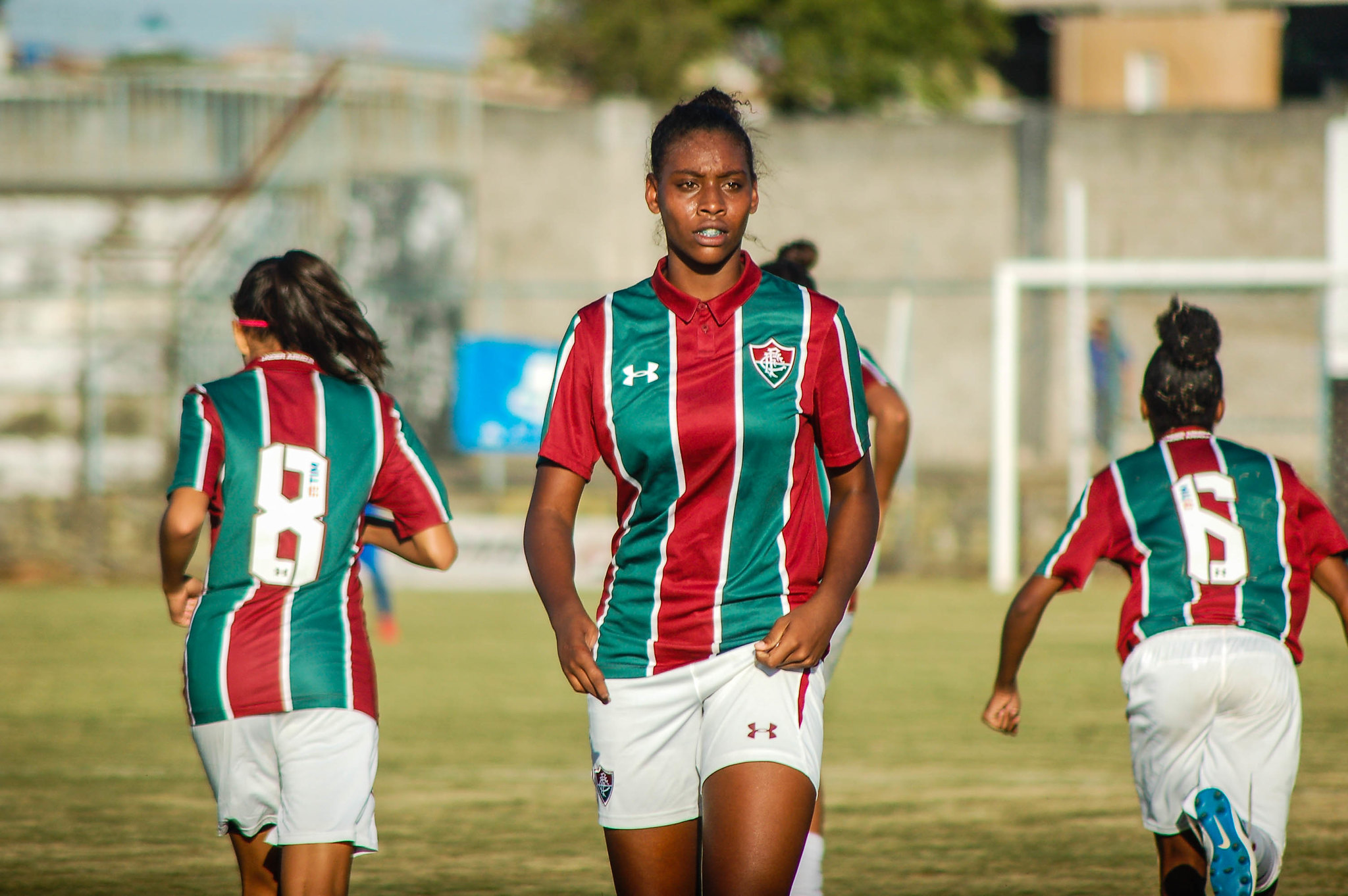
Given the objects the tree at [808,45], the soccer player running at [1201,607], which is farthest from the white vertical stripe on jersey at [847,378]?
the tree at [808,45]

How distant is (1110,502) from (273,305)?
2.22 m

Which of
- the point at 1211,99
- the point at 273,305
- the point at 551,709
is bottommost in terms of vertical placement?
the point at 551,709

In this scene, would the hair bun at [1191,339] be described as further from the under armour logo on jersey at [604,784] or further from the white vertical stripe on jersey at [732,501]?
the under armour logo on jersey at [604,784]

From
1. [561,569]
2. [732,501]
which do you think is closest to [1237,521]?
[732,501]

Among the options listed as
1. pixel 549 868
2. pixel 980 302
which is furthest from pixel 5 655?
pixel 980 302

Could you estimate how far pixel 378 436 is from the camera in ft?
13.5

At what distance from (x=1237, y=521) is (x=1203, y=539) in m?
0.10

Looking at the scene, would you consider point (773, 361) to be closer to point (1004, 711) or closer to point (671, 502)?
point (671, 502)

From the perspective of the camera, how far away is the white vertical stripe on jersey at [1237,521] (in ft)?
13.9

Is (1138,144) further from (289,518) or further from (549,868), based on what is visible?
(289,518)

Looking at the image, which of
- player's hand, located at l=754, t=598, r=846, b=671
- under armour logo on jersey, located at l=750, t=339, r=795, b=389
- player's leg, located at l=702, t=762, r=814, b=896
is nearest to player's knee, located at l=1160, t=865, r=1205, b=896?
player's leg, located at l=702, t=762, r=814, b=896

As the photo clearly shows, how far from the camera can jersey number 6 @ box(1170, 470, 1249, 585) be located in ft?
Result: 14.0

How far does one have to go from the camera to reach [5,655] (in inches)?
445

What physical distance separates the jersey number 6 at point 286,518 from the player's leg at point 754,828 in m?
1.18
